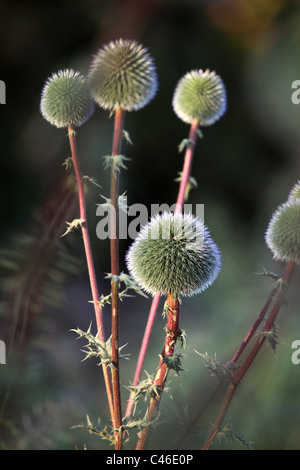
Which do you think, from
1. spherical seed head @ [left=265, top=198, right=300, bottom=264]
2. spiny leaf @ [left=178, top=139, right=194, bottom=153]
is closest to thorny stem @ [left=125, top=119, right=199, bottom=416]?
spiny leaf @ [left=178, top=139, right=194, bottom=153]

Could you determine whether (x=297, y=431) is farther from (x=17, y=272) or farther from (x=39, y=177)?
(x=39, y=177)

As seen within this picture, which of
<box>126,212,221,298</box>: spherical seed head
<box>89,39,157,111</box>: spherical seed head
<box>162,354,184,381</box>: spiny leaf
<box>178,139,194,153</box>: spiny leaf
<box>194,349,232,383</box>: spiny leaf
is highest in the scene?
<box>89,39,157,111</box>: spherical seed head

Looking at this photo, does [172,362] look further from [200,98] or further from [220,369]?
[200,98]

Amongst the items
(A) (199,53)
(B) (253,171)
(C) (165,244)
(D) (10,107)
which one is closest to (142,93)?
(C) (165,244)

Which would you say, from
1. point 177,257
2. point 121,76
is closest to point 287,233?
point 177,257

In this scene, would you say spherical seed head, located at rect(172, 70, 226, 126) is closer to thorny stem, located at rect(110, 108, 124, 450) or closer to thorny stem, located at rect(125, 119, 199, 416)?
thorny stem, located at rect(125, 119, 199, 416)

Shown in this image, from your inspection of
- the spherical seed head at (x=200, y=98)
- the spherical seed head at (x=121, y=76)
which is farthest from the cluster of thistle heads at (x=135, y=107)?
the spherical seed head at (x=200, y=98)

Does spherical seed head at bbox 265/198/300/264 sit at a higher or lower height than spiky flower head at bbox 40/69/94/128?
lower
